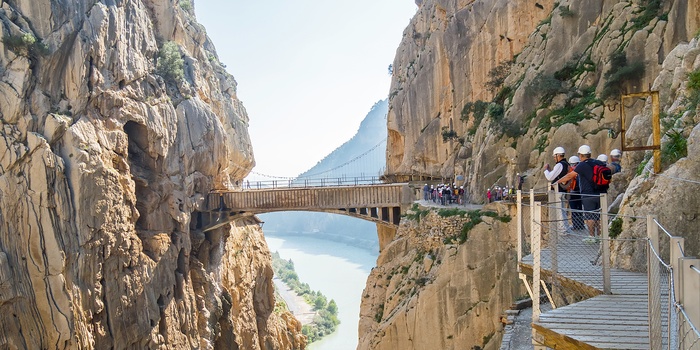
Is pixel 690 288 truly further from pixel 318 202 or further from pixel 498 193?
pixel 318 202

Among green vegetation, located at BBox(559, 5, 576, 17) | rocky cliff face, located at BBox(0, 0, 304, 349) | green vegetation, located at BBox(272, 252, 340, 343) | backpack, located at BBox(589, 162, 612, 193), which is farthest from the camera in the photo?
green vegetation, located at BBox(272, 252, 340, 343)

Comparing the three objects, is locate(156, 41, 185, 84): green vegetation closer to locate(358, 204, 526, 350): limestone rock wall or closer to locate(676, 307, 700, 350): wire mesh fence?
locate(358, 204, 526, 350): limestone rock wall

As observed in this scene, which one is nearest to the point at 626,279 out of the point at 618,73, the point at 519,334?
the point at 519,334

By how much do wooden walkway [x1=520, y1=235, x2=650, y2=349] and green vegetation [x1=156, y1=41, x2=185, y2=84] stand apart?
29.6 meters

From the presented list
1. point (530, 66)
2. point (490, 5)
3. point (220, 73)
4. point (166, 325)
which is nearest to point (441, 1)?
point (490, 5)

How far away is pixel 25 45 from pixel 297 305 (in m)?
81.0

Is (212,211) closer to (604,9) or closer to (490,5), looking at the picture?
(490,5)

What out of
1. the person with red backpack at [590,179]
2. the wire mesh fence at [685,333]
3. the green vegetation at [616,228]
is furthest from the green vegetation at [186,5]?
the wire mesh fence at [685,333]

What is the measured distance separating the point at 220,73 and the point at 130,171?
1947cm

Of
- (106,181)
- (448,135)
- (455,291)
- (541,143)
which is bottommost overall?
(455,291)

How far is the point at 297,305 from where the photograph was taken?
10206cm

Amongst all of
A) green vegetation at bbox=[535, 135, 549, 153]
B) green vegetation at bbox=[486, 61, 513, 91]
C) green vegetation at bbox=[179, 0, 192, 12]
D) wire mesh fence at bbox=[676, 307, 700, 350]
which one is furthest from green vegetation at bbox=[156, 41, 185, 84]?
wire mesh fence at bbox=[676, 307, 700, 350]

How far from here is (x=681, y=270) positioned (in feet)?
10.6

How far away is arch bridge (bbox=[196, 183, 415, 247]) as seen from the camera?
3147 cm
